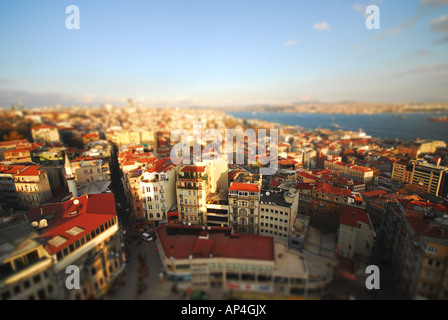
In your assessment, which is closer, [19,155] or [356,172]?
[19,155]

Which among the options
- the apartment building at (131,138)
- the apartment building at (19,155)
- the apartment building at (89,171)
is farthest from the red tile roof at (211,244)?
the apartment building at (131,138)

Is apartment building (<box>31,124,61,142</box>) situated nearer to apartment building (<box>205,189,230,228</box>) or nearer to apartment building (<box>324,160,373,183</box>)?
apartment building (<box>205,189,230,228</box>)

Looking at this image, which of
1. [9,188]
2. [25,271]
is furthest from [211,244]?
[9,188]

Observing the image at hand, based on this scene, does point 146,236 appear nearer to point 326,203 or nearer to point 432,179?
point 326,203

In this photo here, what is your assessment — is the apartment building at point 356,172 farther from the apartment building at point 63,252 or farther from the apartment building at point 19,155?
the apartment building at point 19,155
